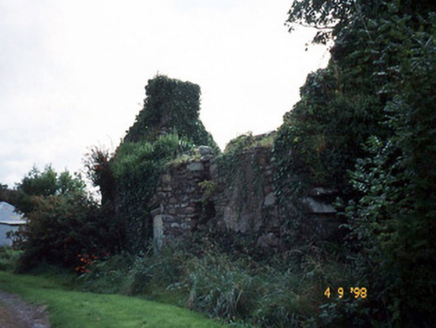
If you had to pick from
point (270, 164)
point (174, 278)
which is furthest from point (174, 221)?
point (270, 164)

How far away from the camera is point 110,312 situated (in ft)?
22.2

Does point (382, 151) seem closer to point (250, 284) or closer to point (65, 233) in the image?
point (250, 284)

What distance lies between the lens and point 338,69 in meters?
7.41

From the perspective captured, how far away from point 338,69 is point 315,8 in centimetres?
316

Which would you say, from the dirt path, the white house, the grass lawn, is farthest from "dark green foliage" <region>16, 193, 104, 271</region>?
the white house

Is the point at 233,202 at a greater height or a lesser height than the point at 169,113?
lesser

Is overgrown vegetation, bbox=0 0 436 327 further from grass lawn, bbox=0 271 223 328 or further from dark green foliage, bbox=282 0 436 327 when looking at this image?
grass lawn, bbox=0 271 223 328

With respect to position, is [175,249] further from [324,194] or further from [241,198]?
[324,194]

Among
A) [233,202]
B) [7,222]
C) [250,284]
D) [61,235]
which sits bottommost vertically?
[250,284]

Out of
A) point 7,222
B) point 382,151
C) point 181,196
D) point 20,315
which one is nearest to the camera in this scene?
point 382,151

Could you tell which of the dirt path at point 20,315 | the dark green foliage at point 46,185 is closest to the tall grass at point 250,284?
Result: the dirt path at point 20,315

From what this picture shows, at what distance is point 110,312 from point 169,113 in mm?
10015

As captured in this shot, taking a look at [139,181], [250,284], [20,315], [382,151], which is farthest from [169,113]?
[382,151]

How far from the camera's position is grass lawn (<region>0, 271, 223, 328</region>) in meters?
5.88
